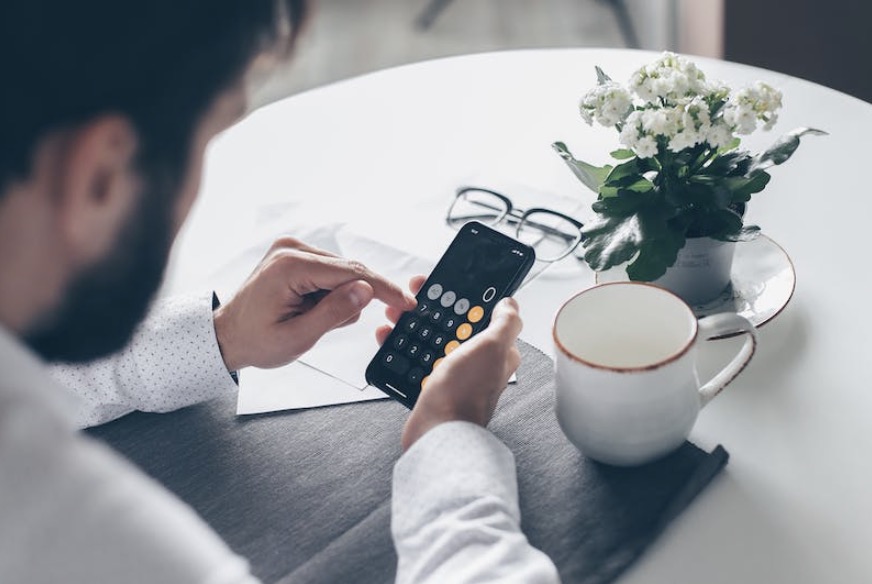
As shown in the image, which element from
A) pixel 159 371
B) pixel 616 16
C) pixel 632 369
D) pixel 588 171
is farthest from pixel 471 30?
pixel 632 369

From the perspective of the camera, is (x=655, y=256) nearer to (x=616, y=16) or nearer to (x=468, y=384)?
(x=468, y=384)

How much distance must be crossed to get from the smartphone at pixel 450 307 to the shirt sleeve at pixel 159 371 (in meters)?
0.13

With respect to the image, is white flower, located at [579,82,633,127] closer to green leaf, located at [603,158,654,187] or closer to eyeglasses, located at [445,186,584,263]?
green leaf, located at [603,158,654,187]

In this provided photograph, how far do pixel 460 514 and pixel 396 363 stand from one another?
0.60ft

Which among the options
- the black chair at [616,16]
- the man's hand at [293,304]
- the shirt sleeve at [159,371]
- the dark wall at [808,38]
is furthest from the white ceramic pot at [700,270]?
the black chair at [616,16]

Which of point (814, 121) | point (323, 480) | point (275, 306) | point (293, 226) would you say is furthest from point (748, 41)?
point (323, 480)

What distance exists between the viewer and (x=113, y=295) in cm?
58

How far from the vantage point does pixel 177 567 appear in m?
0.50

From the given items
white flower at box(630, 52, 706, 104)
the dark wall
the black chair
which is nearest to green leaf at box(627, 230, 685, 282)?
white flower at box(630, 52, 706, 104)

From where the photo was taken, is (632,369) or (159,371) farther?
(159,371)

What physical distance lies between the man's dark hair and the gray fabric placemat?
256 millimetres

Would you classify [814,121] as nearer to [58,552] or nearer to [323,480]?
[323,480]

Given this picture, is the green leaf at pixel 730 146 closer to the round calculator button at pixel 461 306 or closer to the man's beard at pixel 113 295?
the round calculator button at pixel 461 306

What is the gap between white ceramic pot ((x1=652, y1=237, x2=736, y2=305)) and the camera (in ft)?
2.54
